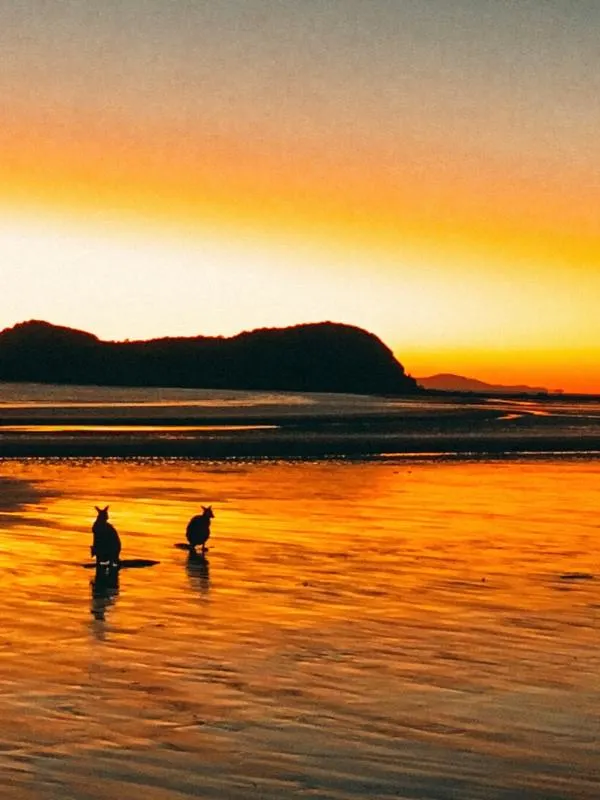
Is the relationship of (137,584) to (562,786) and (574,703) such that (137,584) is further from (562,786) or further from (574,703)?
(562,786)

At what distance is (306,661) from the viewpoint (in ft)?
43.3

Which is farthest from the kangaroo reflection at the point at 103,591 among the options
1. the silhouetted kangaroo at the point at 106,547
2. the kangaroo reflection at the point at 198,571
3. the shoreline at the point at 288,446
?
the shoreline at the point at 288,446

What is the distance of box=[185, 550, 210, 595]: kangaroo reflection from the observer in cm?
1814

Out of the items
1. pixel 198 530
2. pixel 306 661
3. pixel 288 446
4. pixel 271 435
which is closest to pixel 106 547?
pixel 198 530

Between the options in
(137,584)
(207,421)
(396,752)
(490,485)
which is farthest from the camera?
(207,421)

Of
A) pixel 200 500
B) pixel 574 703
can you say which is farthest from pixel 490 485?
pixel 574 703

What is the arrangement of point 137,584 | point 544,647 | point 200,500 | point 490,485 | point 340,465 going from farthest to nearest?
point 340,465 → point 490,485 → point 200,500 → point 137,584 → point 544,647

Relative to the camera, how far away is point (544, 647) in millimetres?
13898

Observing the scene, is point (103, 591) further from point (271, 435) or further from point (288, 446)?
point (271, 435)

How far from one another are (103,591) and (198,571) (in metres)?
2.18

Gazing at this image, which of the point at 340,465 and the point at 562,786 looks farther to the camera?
the point at 340,465

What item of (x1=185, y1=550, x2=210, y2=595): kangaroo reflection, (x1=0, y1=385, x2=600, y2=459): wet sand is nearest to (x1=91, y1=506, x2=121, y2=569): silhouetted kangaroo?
(x1=185, y1=550, x2=210, y2=595): kangaroo reflection

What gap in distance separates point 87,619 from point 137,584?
9.31 feet

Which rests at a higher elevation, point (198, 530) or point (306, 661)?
point (198, 530)
